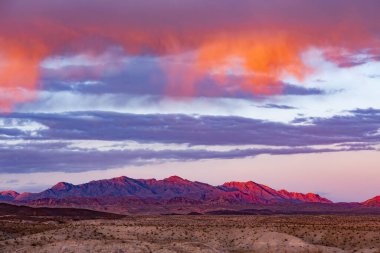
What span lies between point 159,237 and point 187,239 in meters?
4.10

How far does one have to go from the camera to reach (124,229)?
90375 millimetres

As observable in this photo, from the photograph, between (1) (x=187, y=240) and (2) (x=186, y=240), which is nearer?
(2) (x=186, y=240)

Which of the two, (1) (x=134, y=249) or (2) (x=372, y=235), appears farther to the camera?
(2) (x=372, y=235)

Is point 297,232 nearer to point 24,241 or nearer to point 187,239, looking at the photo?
point 187,239

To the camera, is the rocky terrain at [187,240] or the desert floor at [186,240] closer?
the rocky terrain at [187,240]

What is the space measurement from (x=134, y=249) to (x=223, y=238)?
19646 millimetres

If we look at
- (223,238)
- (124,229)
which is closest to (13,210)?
(124,229)

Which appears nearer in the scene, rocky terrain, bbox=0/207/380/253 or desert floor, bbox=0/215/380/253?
rocky terrain, bbox=0/207/380/253

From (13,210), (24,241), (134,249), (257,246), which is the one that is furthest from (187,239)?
(13,210)

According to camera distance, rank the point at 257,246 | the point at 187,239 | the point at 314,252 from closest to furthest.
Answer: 1. the point at 314,252
2. the point at 257,246
3. the point at 187,239

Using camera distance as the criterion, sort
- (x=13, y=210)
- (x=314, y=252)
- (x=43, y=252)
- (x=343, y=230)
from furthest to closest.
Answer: (x=13, y=210) → (x=343, y=230) → (x=314, y=252) → (x=43, y=252)

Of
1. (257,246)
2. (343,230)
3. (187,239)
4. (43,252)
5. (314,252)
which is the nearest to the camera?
(43,252)

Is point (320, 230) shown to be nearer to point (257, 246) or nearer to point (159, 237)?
point (257, 246)

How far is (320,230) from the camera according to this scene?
89938 millimetres
